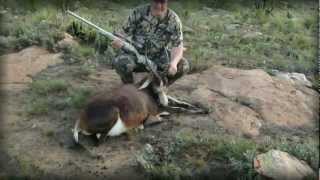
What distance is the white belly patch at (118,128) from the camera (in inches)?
235

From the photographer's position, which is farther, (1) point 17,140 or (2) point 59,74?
(2) point 59,74

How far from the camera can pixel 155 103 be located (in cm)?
679

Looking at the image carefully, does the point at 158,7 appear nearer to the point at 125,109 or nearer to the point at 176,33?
the point at 176,33

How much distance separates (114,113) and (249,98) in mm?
2016

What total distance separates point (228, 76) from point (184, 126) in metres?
1.71

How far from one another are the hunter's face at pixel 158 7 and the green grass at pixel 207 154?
1328 millimetres

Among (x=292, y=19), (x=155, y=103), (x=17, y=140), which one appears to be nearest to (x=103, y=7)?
(x=292, y=19)

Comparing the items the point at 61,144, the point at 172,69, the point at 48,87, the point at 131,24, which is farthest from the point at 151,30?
the point at 61,144

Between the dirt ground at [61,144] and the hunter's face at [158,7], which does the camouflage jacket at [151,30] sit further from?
the dirt ground at [61,144]

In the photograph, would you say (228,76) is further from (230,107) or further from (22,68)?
(22,68)

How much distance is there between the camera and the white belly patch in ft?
19.5

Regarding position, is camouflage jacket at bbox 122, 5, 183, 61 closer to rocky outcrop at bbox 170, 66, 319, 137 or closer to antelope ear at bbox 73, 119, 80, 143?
rocky outcrop at bbox 170, 66, 319, 137

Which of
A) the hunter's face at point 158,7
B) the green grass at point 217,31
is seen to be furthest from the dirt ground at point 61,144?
the green grass at point 217,31

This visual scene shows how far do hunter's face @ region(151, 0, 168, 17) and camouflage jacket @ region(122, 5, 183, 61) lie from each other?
0.07 metres
